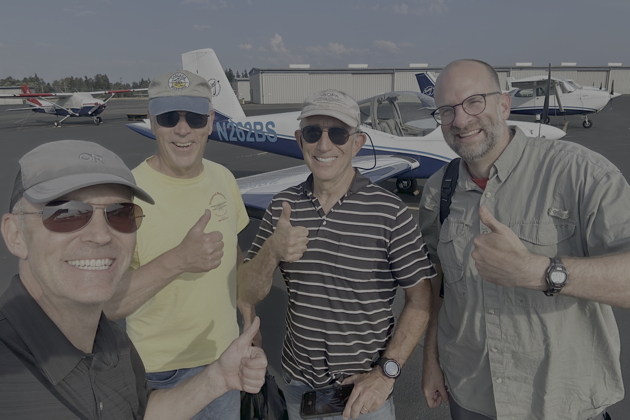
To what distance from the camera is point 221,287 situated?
2035 mm

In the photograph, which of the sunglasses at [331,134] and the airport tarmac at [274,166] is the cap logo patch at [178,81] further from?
the airport tarmac at [274,166]

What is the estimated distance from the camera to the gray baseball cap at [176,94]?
6.83ft

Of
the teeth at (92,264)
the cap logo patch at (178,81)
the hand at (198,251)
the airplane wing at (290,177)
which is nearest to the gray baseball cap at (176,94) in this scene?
the cap logo patch at (178,81)

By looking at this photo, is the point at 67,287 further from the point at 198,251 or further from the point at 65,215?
the point at 198,251

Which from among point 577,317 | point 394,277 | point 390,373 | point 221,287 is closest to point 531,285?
point 577,317

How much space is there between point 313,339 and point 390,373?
36 cm

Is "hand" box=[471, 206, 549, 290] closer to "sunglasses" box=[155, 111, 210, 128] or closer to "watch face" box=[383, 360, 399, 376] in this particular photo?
"watch face" box=[383, 360, 399, 376]

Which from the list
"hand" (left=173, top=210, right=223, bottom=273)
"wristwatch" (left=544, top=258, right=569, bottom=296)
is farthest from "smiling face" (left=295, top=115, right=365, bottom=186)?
"wristwatch" (left=544, top=258, right=569, bottom=296)

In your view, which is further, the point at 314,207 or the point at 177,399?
the point at 314,207

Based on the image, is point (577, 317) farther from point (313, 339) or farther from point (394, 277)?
point (313, 339)

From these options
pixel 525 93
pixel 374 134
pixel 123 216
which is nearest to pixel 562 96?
pixel 525 93

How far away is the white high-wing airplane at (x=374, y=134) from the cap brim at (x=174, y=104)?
Answer: 362 centimetres

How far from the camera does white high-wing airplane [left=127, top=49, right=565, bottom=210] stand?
7.25m

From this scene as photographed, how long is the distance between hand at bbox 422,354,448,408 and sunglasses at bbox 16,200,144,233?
1544mm
